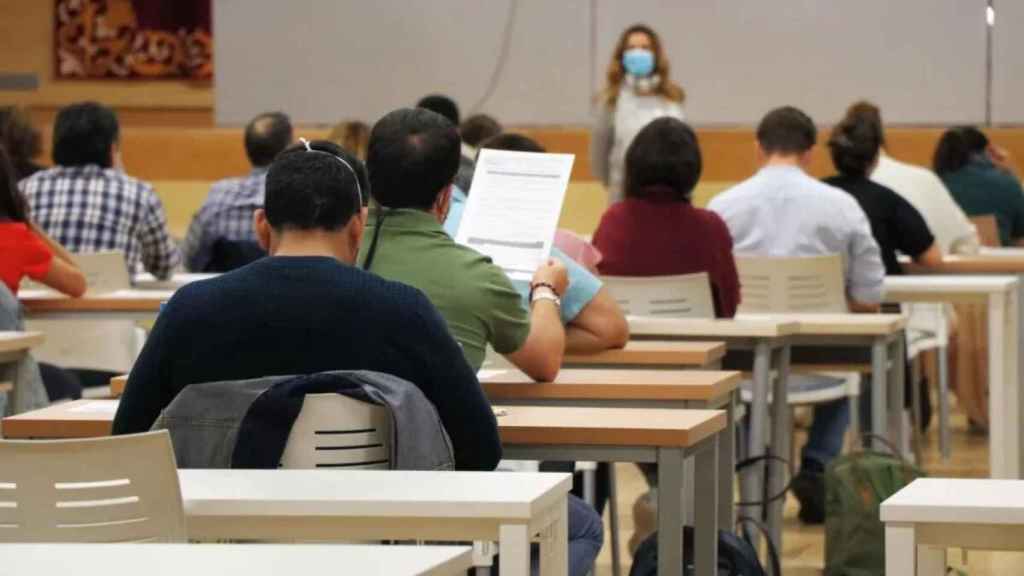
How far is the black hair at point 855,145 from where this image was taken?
718 centimetres

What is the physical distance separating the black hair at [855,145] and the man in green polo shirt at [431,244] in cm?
348

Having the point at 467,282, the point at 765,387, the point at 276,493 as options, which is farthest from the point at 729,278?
the point at 276,493

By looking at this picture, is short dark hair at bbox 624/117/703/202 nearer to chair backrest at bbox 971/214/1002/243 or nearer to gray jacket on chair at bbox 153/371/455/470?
gray jacket on chair at bbox 153/371/455/470

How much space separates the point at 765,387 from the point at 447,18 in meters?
6.32

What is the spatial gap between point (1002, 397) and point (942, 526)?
3810mm

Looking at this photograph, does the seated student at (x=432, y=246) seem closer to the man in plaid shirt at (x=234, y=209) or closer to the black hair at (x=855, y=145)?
the black hair at (x=855, y=145)

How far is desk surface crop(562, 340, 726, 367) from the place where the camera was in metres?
4.50

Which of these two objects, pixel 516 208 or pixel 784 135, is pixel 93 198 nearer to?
pixel 784 135

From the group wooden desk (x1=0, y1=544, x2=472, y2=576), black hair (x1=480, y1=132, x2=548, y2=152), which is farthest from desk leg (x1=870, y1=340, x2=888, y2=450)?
wooden desk (x1=0, y1=544, x2=472, y2=576)

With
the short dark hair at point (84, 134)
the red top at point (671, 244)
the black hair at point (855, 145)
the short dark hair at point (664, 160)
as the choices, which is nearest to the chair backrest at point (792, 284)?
the red top at point (671, 244)

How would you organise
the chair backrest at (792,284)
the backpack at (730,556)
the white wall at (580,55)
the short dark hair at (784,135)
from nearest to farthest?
the backpack at (730,556), the chair backrest at (792,284), the short dark hair at (784,135), the white wall at (580,55)

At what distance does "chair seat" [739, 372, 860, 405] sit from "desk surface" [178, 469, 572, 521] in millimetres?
3342

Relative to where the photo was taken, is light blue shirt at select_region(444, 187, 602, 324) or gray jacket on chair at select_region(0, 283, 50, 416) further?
gray jacket on chair at select_region(0, 283, 50, 416)

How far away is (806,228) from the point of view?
654 cm
